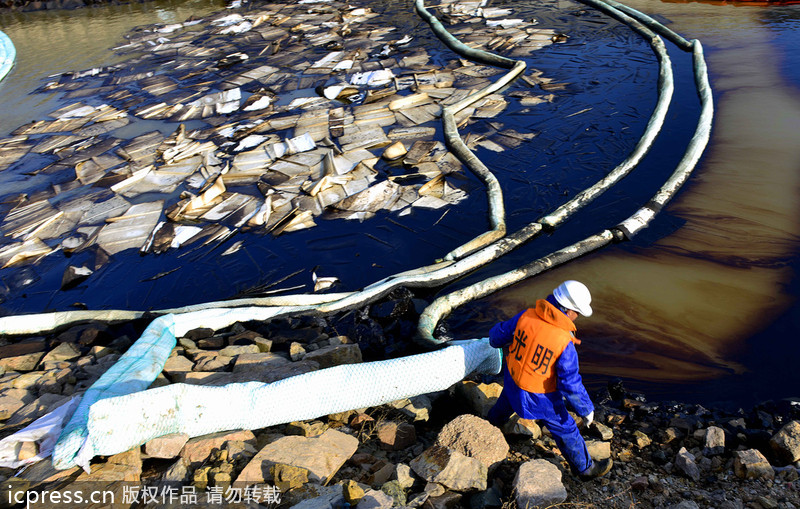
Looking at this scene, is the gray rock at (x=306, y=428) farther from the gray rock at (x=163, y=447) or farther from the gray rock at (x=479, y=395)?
the gray rock at (x=479, y=395)

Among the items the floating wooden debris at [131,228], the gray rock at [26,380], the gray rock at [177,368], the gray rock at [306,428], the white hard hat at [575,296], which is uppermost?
the white hard hat at [575,296]

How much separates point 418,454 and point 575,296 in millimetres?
1467

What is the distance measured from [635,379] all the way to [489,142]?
4559 mm

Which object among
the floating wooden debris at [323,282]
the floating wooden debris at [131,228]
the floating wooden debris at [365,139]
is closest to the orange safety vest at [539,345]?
the floating wooden debris at [323,282]

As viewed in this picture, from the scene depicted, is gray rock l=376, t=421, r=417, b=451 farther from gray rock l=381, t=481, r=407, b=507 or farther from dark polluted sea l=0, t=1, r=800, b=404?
dark polluted sea l=0, t=1, r=800, b=404

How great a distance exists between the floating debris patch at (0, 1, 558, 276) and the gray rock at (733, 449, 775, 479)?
395 cm

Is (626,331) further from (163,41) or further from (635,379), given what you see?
(163,41)

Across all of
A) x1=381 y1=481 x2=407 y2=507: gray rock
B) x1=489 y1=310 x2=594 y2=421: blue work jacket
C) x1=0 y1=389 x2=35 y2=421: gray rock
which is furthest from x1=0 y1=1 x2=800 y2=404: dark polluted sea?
x1=381 y1=481 x2=407 y2=507: gray rock

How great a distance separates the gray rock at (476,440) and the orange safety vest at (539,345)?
14.1 inches

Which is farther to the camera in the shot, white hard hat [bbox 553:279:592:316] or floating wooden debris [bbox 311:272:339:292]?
floating wooden debris [bbox 311:272:339:292]

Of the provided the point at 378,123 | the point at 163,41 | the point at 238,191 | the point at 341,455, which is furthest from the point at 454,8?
the point at 341,455

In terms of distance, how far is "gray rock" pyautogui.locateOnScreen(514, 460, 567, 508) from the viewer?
2.89 meters

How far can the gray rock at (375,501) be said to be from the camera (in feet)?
8.93

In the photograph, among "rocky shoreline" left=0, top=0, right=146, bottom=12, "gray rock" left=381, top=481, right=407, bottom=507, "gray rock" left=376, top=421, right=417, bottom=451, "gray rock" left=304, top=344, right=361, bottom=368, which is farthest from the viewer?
"rocky shoreline" left=0, top=0, right=146, bottom=12
